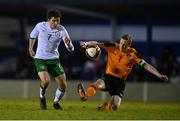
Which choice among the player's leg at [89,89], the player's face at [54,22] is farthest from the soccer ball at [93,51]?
the player's face at [54,22]

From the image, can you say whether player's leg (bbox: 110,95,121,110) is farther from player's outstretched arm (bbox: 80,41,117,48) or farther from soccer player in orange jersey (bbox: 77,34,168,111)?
player's outstretched arm (bbox: 80,41,117,48)

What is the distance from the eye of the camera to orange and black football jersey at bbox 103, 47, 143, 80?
19.6 metres

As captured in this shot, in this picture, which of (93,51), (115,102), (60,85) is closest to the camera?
(93,51)

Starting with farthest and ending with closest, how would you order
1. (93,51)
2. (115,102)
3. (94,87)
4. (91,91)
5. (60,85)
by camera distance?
(60,85)
(115,102)
(93,51)
(94,87)
(91,91)

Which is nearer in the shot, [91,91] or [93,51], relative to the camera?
[91,91]

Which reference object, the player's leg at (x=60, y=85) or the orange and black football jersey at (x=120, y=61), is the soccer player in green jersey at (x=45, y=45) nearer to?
the player's leg at (x=60, y=85)

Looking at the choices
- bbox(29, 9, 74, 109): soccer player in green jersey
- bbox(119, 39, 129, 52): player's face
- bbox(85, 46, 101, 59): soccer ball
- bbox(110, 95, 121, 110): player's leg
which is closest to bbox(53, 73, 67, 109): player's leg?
bbox(29, 9, 74, 109): soccer player in green jersey

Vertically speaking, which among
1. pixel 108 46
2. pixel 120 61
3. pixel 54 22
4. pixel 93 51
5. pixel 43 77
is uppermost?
pixel 54 22

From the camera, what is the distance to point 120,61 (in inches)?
770

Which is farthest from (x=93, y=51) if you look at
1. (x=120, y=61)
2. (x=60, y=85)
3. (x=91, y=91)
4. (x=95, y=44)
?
(x=60, y=85)

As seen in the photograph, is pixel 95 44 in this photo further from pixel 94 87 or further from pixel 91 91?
pixel 91 91

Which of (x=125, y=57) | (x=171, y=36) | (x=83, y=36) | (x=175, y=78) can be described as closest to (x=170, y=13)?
(x=171, y=36)

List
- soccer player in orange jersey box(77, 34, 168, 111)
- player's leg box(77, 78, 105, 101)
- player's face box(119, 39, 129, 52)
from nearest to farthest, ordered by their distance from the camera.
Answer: player's leg box(77, 78, 105, 101) < player's face box(119, 39, 129, 52) < soccer player in orange jersey box(77, 34, 168, 111)

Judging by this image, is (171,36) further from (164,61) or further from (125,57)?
(125,57)
